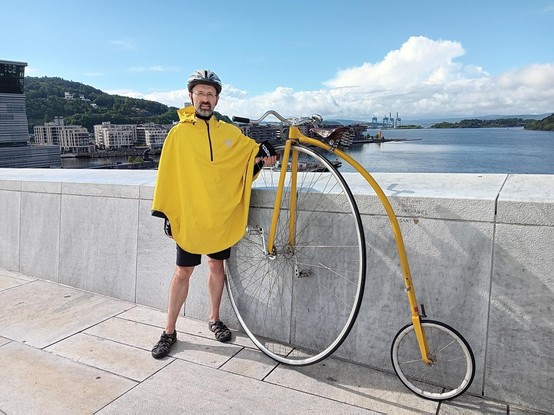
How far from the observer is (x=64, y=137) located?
420 feet

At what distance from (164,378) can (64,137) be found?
464 feet

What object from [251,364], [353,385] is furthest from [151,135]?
[353,385]

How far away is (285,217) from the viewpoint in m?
3.25

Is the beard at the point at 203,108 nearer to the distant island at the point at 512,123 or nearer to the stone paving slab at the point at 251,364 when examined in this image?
the stone paving slab at the point at 251,364

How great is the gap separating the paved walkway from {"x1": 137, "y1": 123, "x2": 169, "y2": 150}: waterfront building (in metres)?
110

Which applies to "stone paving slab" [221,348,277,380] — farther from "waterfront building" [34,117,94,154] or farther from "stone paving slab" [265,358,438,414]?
"waterfront building" [34,117,94,154]

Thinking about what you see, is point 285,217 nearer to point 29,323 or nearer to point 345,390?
point 345,390

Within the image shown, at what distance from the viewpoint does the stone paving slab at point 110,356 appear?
9.91ft

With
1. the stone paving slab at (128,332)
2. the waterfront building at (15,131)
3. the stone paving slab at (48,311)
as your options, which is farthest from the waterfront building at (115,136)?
the stone paving slab at (128,332)

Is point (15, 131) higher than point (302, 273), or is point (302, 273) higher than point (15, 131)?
point (15, 131)

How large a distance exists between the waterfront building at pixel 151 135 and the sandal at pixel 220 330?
11009 cm

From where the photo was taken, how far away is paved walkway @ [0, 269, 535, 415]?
102 inches

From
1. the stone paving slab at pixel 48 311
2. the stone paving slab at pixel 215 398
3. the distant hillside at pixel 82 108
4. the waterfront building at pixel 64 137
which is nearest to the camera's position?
the stone paving slab at pixel 215 398

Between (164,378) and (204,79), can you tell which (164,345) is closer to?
(164,378)
